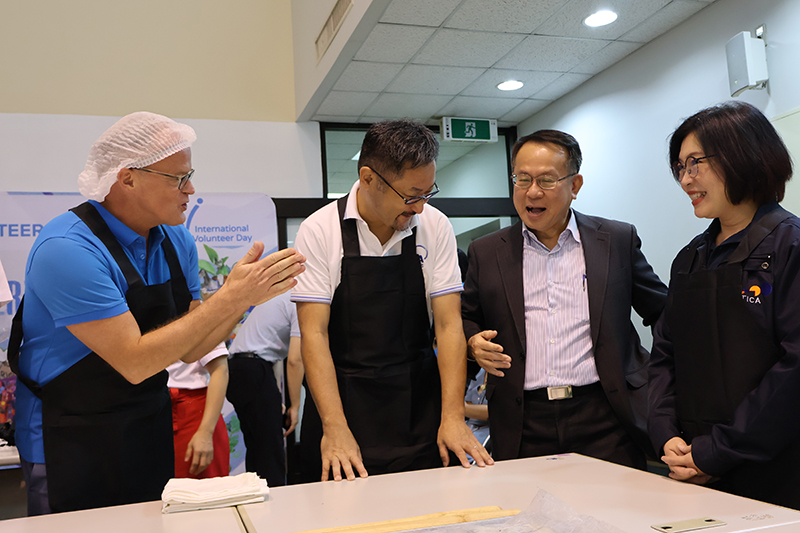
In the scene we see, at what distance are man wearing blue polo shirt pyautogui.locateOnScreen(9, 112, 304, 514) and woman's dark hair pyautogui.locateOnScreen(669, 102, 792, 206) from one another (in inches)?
46.4

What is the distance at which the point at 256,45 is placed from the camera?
5.32m

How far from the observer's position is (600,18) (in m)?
3.63

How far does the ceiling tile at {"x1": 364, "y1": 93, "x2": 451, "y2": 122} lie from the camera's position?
4867 mm

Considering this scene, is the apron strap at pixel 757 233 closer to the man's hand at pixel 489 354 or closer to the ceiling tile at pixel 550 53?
Result: the man's hand at pixel 489 354

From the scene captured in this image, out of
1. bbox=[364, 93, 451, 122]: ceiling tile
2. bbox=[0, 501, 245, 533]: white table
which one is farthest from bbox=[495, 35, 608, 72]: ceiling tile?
bbox=[0, 501, 245, 533]: white table

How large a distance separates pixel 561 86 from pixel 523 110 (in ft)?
2.09

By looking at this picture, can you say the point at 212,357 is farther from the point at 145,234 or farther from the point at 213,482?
the point at 213,482

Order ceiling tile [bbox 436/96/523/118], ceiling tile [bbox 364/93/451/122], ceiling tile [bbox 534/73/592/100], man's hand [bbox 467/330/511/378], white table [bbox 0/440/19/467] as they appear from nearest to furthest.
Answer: man's hand [bbox 467/330/511/378] → white table [bbox 0/440/19/467] → ceiling tile [bbox 534/73/592/100] → ceiling tile [bbox 364/93/451/122] → ceiling tile [bbox 436/96/523/118]

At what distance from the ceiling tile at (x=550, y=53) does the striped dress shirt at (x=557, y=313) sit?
213 cm

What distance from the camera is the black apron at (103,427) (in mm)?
1605

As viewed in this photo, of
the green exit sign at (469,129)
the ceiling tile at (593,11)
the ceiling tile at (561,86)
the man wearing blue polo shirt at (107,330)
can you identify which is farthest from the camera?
the green exit sign at (469,129)

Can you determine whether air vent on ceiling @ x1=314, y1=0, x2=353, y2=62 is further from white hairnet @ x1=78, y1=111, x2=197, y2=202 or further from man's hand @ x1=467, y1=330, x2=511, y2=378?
man's hand @ x1=467, y1=330, x2=511, y2=378

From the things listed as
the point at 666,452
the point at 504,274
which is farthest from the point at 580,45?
the point at 666,452

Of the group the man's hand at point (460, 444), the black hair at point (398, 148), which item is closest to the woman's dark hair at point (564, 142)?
the black hair at point (398, 148)
